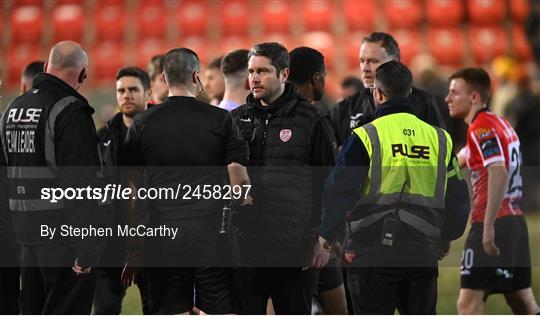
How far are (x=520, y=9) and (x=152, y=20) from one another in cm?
707

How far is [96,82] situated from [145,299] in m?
13.3

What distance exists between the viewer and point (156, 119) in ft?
18.3

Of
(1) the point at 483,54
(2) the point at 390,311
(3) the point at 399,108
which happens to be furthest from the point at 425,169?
(1) the point at 483,54

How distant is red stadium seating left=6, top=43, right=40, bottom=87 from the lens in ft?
61.0

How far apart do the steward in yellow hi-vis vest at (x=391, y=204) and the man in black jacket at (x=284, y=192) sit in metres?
0.34

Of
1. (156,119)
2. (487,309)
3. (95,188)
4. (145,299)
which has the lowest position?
(487,309)

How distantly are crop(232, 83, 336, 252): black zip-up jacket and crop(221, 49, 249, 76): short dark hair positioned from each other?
937 millimetres

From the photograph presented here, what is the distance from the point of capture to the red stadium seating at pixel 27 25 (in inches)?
757

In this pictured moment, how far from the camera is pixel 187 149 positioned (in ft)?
18.2

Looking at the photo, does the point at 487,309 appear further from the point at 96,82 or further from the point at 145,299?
the point at 96,82

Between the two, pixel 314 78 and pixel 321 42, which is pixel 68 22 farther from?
pixel 314 78

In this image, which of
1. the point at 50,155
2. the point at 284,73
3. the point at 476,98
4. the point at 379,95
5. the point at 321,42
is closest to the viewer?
the point at 50,155

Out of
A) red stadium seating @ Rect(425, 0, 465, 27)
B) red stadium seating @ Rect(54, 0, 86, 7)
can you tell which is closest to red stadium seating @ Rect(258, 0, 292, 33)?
red stadium seating @ Rect(425, 0, 465, 27)

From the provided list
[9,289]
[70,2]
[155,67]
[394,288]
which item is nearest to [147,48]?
[70,2]
